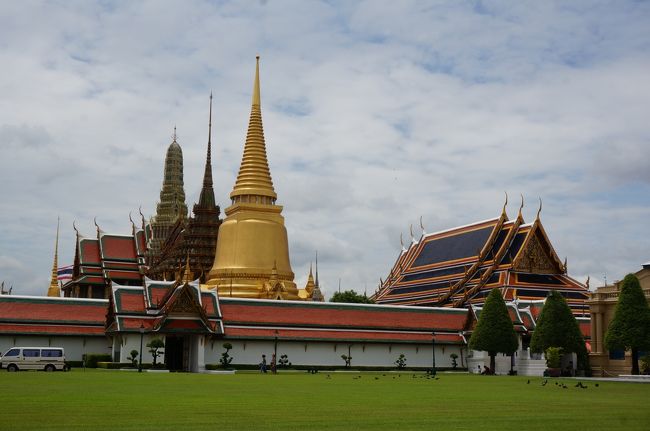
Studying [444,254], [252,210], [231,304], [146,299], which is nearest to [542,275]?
[444,254]

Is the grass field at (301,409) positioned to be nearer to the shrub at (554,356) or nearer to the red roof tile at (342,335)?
Result: the shrub at (554,356)

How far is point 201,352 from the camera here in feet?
151

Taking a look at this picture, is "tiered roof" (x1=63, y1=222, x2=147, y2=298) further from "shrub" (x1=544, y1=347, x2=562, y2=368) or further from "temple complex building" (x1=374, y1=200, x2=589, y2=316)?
"shrub" (x1=544, y1=347, x2=562, y2=368)

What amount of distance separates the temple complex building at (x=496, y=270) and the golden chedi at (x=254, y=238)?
41.1 ft

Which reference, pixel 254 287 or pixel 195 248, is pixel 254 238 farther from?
pixel 195 248

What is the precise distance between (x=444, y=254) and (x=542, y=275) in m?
9.63

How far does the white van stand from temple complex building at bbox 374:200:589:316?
109 ft

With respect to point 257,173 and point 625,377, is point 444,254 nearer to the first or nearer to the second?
point 257,173

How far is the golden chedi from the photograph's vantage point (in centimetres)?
6419

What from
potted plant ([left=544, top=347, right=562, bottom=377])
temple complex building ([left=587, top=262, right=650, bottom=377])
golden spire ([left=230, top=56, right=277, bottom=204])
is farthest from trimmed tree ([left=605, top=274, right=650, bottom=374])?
golden spire ([left=230, top=56, right=277, bottom=204])

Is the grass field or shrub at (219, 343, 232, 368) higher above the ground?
shrub at (219, 343, 232, 368)

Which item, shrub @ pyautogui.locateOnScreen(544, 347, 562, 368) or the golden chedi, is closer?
shrub @ pyautogui.locateOnScreen(544, 347, 562, 368)

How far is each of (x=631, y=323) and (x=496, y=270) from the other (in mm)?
26584

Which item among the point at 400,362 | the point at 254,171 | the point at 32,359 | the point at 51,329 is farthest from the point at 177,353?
the point at 254,171
